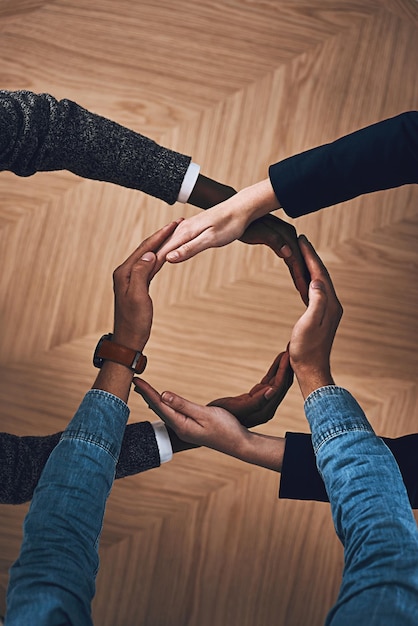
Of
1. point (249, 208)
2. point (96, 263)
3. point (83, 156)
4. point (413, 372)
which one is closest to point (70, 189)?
point (96, 263)

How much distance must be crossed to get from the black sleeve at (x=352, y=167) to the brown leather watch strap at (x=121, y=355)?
0.28 meters

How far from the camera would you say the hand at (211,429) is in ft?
2.88

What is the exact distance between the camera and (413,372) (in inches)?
42.6

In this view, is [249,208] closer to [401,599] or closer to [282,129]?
[282,129]

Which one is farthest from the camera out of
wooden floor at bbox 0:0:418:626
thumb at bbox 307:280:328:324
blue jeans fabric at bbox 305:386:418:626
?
wooden floor at bbox 0:0:418:626

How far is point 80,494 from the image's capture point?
2.22 ft

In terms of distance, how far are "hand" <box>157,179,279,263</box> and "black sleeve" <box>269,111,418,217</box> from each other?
0.03 meters

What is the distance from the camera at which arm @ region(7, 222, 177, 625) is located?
1.91 feet

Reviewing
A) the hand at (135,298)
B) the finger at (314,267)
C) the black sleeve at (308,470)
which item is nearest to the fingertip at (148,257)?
the hand at (135,298)

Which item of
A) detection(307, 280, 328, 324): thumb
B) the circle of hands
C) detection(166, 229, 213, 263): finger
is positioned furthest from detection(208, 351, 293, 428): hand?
detection(166, 229, 213, 263): finger

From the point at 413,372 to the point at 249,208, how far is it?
0.45 meters

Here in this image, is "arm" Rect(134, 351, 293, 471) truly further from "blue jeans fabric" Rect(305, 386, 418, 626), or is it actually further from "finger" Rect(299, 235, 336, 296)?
"finger" Rect(299, 235, 336, 296)

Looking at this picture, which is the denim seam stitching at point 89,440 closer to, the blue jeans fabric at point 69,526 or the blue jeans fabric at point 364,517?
the blue jeans fabric at point 69,526

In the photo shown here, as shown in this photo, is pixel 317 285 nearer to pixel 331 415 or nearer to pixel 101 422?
pixel 331 415
